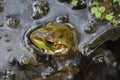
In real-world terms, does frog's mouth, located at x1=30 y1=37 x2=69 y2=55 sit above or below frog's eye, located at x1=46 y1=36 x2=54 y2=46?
below

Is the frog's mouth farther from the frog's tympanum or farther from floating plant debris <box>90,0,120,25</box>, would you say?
floating plant debris <box>90,0,120,25</box>

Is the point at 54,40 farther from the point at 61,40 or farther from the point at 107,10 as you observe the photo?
the point at 107,10

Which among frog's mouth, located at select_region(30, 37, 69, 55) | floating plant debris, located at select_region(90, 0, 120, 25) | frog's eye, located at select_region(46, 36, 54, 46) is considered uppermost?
floating plant debris, located at select_region(90, 0, 120, 25)

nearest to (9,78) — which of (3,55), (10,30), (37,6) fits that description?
(3,55)

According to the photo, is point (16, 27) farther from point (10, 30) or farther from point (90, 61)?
point (90, 61)

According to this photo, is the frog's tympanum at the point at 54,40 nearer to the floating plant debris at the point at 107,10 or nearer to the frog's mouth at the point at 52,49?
the frog's mouth at the point at 52,49

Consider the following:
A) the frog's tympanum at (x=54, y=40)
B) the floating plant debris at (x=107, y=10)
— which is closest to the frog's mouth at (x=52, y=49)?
the frog's tympanum at (x=54, y=40)

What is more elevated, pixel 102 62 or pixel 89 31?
pixel 89 31

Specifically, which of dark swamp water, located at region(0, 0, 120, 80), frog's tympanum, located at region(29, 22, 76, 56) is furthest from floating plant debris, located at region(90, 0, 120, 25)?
frog's tympanum, located at region(29, 22, 76, 56)
